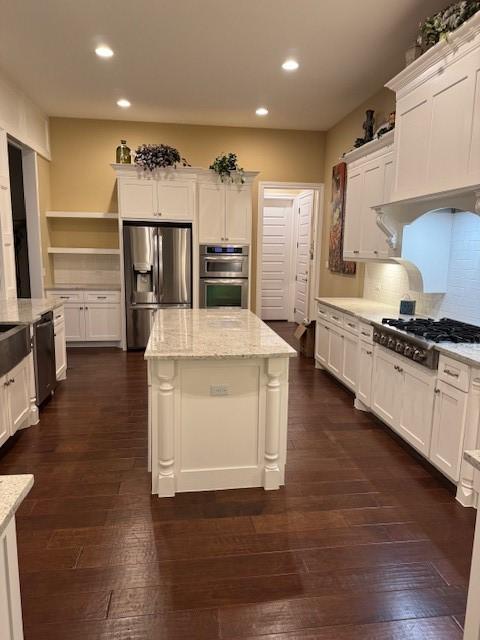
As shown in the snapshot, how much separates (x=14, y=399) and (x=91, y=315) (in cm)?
296

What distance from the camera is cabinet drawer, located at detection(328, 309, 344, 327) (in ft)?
14.5

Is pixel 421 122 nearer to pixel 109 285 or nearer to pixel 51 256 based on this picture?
pixel 109 285

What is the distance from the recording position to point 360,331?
12.7 ft

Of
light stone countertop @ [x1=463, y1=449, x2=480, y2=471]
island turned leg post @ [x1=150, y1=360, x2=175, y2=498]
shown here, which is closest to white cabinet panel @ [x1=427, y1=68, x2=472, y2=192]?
light stone countertop @ [x1=463, y1=449, x2=480, y2=471]

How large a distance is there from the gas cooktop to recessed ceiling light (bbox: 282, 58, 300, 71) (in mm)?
2593

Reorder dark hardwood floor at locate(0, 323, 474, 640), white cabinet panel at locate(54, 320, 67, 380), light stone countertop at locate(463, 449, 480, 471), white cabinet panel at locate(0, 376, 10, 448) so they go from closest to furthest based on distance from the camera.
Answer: light stone countertop at locate(463, 449, 480, 471) < dark hardwood floor at locate(0, 323, 474, 640) < white cabinet panel at locate(0, 376, 10, 448) < white cabinet panel at locate(54, 320, 67, 380)

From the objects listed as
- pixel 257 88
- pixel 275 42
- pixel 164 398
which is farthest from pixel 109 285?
pixel 164 398

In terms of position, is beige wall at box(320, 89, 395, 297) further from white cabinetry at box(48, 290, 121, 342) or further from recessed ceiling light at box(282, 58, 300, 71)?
white cabinetry at box(48, 290, 121, 342)

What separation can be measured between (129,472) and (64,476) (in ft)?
1.33

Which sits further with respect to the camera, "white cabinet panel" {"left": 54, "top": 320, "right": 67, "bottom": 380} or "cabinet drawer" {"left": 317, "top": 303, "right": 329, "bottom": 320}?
"cabinet drawer" {"left": 317, "top": 303, "right": 329, "bottom": 320}

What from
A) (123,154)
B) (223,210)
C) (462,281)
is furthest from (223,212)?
(462,281)

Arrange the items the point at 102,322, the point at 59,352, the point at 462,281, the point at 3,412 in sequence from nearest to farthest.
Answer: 1. the point at 3,412
2. the point at 462,281
3. the point at 59,352
4. the point at 102,322

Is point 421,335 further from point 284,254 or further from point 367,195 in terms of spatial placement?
point 284,254

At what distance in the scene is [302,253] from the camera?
7.75 meters
